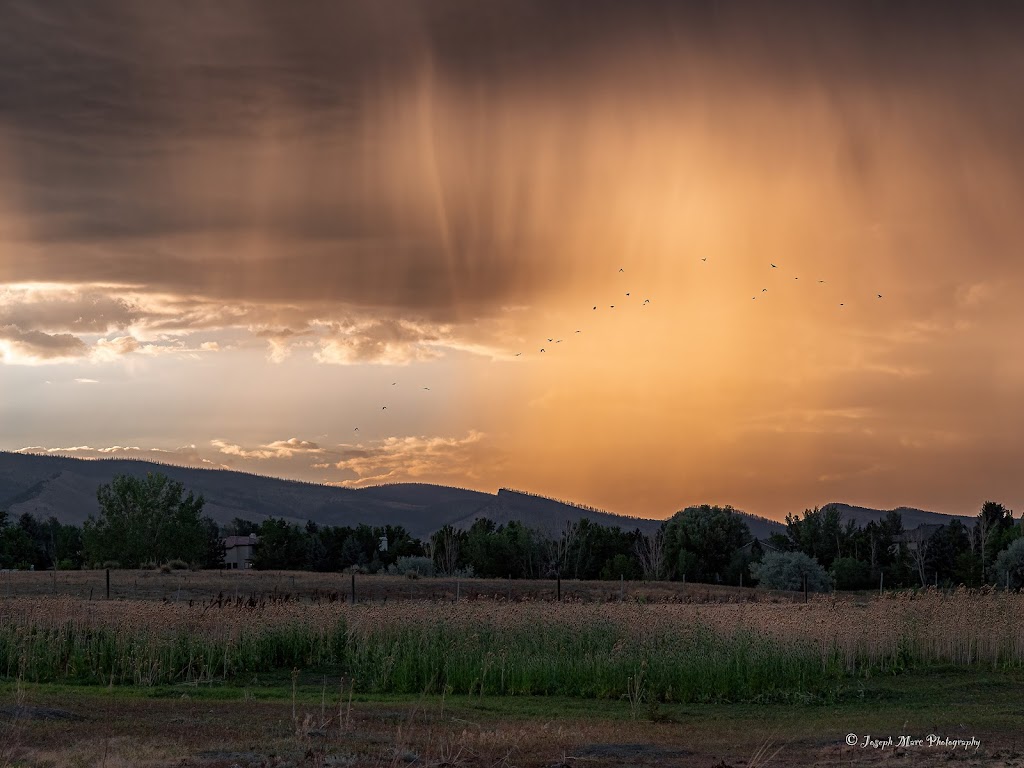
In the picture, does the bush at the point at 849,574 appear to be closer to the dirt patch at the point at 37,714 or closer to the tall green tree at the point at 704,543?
the tall green tree at the point at 704,543

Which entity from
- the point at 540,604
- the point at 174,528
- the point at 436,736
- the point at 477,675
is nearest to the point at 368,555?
the point at 174,528

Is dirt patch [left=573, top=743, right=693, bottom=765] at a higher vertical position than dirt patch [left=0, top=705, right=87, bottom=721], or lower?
higher

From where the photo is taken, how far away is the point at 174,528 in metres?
114

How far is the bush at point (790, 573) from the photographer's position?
7669 centimetres

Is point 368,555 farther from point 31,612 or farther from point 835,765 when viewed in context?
point 835,765

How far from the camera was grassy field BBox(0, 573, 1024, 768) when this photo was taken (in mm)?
17125

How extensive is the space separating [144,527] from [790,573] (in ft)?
220

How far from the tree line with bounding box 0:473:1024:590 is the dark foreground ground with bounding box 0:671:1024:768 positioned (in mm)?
56832

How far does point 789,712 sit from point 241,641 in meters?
14.1

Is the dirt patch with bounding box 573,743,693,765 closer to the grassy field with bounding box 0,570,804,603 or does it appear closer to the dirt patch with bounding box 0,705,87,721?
the dirt patch with bounding box 0,705,87,721

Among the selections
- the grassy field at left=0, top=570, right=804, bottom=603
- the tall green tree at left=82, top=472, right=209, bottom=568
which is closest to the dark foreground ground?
the grassy field at left=0, top=570, right=804, bottom=603

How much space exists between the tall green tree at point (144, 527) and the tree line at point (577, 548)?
0.11m

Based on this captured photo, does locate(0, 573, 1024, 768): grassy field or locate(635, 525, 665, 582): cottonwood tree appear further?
locate(635, 525, 665, 582): cottonwood tree

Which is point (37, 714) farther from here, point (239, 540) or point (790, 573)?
point (239, 540)
